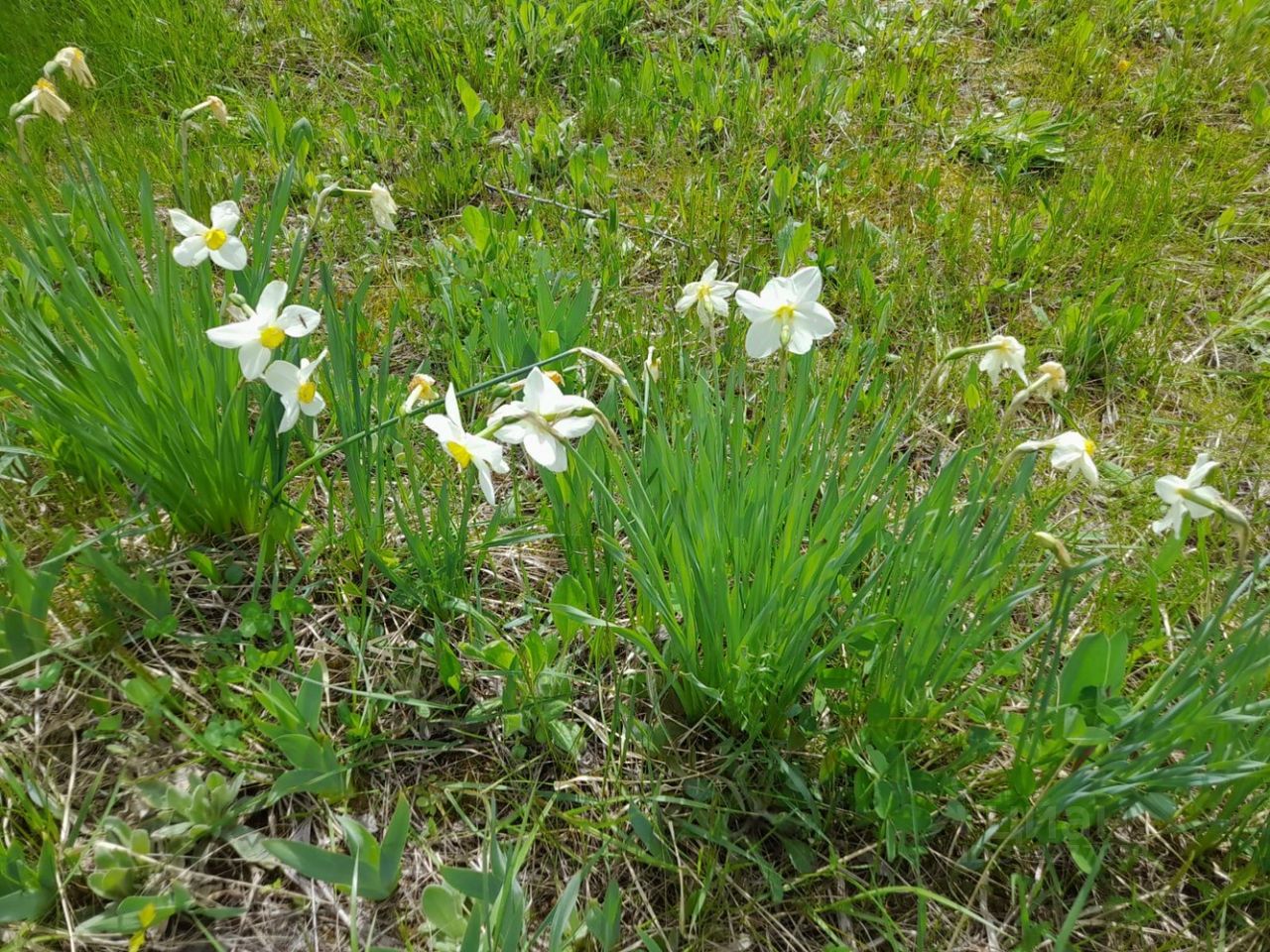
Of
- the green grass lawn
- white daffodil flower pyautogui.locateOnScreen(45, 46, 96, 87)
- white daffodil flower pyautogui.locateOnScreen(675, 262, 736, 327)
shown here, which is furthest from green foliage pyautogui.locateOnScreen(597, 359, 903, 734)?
white daffodil flower pyautogui.locateOnScreen(45, 46, 96, 87)

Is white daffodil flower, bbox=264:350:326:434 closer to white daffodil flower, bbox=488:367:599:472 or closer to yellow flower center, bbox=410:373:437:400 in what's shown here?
yellow flower center, bbox=410:373:437:400

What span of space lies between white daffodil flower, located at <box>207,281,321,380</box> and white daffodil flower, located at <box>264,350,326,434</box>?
24 millimetres

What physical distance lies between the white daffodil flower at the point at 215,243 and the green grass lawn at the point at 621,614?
0.26ft

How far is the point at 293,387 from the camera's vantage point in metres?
1.47

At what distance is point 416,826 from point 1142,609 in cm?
161

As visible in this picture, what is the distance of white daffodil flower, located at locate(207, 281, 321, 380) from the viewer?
55.9 inches

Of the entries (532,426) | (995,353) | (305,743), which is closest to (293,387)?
(532,426)

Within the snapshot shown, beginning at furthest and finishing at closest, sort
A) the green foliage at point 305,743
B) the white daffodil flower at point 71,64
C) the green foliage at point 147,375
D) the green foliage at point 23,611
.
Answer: the white daffodil flower at point 71,64 → the green foliage at point 147,375 → the green foliage at point 23,611 → the green foliage at point 305,743

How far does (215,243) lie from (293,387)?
1.16ft

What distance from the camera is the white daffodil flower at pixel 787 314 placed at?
4.53 feet

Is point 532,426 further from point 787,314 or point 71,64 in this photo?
point 71,64

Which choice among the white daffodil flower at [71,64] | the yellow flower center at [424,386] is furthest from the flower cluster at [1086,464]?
the white daffodil flower at [71,64]

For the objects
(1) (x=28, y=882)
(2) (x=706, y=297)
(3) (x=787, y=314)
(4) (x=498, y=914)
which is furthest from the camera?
(2) (x=706, y=297)

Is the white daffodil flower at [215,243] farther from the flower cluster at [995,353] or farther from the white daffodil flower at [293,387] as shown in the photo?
the flower cluster at [995,353]
